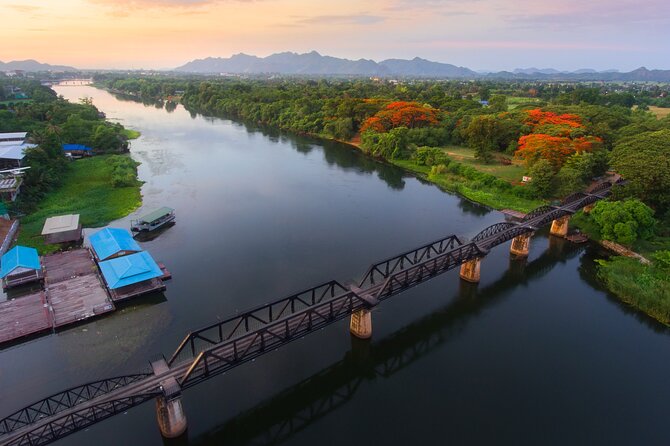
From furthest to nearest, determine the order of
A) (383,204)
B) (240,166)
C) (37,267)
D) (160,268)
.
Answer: (240,166) < (383,204) < (160,268) < (37,267)

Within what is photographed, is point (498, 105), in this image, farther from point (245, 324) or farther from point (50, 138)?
point (245, 324)

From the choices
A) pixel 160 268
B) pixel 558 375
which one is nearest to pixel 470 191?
pixel 558 375

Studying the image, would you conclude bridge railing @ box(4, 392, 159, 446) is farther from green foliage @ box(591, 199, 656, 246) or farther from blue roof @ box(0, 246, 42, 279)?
green foliage @ box(591, 199, 656, 246)

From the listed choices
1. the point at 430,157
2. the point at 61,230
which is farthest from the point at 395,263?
the point at 430,157

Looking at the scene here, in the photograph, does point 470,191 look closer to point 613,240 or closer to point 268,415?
point 613,240

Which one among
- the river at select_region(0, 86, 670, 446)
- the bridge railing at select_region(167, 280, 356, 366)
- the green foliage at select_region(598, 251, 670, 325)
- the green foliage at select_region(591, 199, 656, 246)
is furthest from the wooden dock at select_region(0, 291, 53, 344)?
the green foliage at select_region(591, 199, 656, 246)
